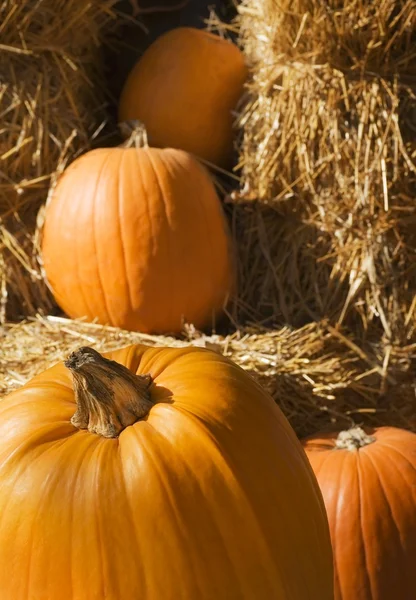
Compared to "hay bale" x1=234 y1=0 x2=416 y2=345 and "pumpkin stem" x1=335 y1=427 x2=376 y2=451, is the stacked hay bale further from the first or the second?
"pumpkin stem" x1=335 y1=427 x2=376 y2=451

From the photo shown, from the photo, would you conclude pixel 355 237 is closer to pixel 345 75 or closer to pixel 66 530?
pixel 345 75

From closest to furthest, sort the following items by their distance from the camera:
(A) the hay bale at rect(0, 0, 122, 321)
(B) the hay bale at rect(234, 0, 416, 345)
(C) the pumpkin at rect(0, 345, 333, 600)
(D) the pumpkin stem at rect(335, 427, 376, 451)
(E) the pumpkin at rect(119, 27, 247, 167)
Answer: (C) the pumpkin at rect(0, 345, 333, 600)
(D) the pumpkin stem at rect(335, 427, 376, 451)
(B) the hay bale at rect(234, 0, 416, 345)
(A) the hay bale at rect(0, 0, 122, 321)
(E) the pumpkin at rect(119, 27, 247, 167)

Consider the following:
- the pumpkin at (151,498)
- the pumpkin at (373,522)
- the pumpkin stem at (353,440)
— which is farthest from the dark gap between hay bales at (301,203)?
the pumpkin at (151,498)

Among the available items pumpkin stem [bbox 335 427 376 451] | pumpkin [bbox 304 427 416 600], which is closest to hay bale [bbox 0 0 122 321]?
pumpkin stem [bbox 335 427 376 451]

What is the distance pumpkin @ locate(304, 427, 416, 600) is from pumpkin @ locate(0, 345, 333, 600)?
518 millimetres

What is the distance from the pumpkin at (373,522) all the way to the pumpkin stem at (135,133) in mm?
1173

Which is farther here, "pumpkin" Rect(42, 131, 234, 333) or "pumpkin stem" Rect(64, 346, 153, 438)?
"pumpkin" Rect(42, 131, 234, 333)

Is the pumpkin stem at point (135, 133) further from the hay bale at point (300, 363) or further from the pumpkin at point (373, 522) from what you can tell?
the pumpkin at point (373, 522)

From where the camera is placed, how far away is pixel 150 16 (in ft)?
10.3

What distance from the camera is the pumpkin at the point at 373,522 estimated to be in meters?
1.71

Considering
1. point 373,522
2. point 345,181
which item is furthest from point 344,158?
point 373,522

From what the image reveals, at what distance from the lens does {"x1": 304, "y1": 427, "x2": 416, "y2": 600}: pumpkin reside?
67.3 inches

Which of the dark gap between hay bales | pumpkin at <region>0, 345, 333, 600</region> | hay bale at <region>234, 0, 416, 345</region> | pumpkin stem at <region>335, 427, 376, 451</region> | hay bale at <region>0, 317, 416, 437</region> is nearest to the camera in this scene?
pumpkin at <region>0, 345, 333, 600</region>

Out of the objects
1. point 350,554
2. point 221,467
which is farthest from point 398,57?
point 221,467
